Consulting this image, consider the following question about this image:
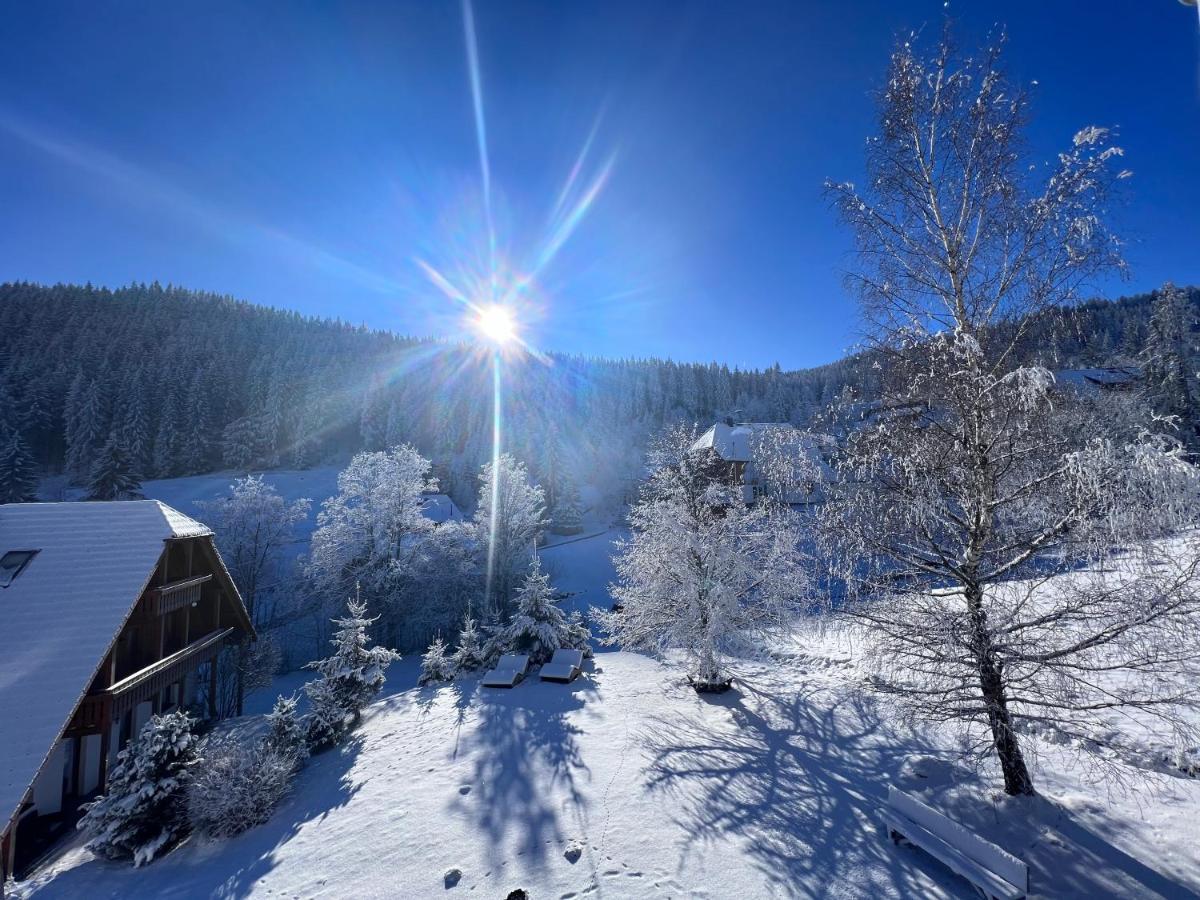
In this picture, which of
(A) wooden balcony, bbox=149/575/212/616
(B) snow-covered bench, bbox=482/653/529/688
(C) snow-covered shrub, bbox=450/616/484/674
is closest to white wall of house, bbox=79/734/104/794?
(A) wooden balcony, bbox=149/575/212/616

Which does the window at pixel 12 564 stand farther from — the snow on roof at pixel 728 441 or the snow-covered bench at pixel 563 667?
the snow on roof at pixel 728 441

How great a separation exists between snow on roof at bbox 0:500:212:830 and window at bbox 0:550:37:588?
102 mm

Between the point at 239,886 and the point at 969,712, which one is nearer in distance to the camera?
the point at 969,712

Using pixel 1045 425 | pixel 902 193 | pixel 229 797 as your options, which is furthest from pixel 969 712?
pixel 229 797

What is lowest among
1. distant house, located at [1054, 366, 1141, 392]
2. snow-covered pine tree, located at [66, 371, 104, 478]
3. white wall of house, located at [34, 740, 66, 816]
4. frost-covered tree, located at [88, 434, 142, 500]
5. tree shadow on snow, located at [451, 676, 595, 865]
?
white wall of house, located at [34, 740, 66, 816]

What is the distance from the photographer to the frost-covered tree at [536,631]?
18.9m

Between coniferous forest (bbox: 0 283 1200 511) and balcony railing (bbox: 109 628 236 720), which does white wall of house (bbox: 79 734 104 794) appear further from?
coniferous forest (bbox: 0 283 1200 511)

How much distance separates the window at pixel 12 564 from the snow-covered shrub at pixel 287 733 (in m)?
6.37

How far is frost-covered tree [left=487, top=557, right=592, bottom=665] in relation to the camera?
1894 centimetres

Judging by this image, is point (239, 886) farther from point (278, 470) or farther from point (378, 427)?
point (378, 427)

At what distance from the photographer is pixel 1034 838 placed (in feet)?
21.0

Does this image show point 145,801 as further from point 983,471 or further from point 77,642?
point 983,471

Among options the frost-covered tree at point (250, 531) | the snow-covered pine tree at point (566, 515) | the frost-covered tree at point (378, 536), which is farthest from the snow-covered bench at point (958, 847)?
the snow-covered pine tree at point (566, 515)

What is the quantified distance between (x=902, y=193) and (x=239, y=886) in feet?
45.8
